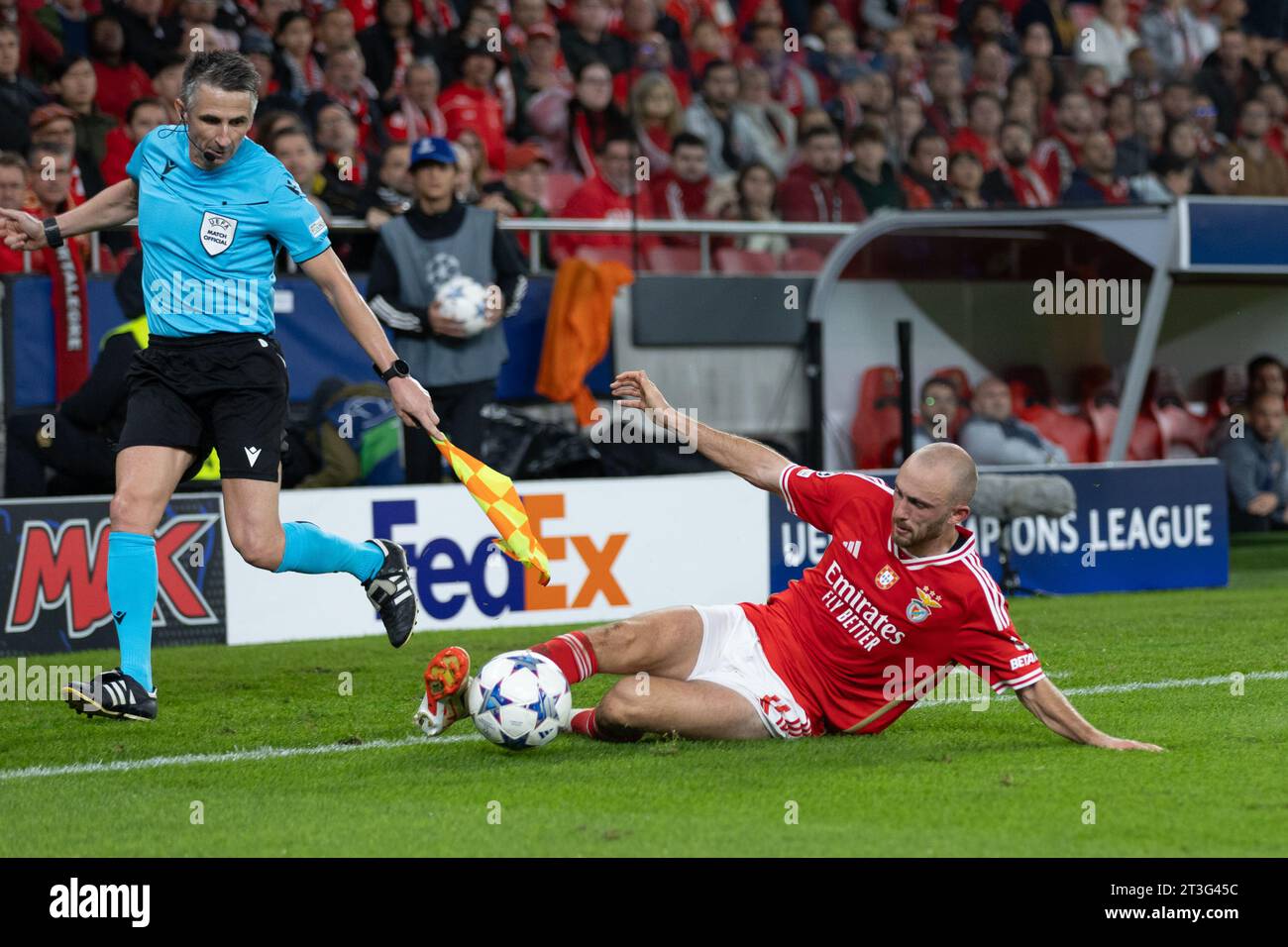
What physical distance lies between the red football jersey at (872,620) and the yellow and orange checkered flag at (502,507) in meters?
0.76

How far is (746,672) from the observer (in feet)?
20.5

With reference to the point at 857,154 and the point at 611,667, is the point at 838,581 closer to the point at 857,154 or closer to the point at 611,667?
the point at 611,667

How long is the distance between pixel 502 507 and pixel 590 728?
2.66ft

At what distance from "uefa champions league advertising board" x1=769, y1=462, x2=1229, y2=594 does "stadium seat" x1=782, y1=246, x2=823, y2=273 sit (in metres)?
2.31

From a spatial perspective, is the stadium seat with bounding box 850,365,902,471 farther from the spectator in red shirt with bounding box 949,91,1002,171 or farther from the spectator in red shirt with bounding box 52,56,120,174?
the spectator in red shirt with bounding box 52,56,120,174

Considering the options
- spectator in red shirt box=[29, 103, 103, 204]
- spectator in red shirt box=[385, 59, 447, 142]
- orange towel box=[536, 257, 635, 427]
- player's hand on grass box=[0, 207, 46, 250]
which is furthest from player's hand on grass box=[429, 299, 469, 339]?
player's hand on grass box=[0, 207, 46, 250]

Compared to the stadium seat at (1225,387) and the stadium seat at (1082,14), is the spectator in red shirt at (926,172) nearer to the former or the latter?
the stadium seat at (1082,14)

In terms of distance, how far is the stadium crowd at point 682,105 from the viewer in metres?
12.0

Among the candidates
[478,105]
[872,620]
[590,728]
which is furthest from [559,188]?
[872,620]

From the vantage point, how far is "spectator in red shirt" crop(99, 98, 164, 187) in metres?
11.0

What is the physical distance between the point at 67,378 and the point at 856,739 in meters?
6.04

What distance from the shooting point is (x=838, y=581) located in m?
6.12

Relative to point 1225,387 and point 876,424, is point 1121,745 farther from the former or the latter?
point 1225,387

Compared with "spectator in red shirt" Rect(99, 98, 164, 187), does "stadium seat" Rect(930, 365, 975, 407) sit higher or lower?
lower
